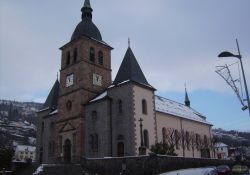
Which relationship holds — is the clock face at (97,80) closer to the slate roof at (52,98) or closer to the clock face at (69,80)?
the clock face at (69,80)

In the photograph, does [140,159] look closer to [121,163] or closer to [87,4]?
[121,163]

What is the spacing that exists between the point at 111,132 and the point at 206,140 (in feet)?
76.3

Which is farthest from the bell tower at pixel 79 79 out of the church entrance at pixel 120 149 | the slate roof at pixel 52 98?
the slate roof at pixel 52 98

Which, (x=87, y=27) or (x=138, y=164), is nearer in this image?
(x=138, y=164)

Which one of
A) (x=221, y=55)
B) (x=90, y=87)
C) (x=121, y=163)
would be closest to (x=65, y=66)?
(x=90, y=87)

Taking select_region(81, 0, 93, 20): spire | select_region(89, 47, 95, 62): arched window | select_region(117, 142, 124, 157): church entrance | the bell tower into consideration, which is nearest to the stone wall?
select_region(117, 142, 124, 157): church entrance

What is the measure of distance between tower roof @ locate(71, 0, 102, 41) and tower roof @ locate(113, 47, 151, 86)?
268 inches

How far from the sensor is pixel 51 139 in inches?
1764

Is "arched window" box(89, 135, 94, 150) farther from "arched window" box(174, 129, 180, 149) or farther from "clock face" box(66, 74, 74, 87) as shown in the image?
"arched window" box(174, 129, 180, 149)

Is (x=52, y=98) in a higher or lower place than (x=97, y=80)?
lower

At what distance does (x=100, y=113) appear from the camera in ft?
122

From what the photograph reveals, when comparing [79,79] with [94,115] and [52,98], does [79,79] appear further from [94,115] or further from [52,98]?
[52,98]

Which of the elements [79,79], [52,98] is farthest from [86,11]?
[52,98]

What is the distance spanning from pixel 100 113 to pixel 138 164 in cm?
1217
